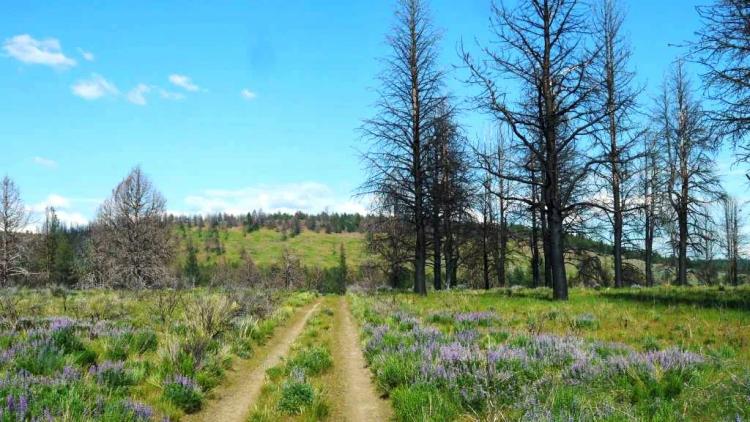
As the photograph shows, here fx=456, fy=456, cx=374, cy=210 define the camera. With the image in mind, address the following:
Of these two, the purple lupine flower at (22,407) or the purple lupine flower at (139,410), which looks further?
the purple lupine flower at (139,410)

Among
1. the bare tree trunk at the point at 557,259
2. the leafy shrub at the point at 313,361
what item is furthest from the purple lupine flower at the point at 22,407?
the bare tree trunk at the point at 557,259

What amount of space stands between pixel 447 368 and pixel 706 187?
32.0 metres

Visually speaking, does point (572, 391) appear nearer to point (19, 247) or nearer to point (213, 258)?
point (19, 247)

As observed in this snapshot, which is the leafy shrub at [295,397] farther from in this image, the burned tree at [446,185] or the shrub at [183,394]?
the burned tree at [446,185]

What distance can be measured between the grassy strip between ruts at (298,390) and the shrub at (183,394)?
2.76ft

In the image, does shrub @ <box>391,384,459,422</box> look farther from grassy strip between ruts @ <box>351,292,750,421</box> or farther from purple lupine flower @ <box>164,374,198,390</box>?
purple lupine flower @ <box>164,374,198,390</box>

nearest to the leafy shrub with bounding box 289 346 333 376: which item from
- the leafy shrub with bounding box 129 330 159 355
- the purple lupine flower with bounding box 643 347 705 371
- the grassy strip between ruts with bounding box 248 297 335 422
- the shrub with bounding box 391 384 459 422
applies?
the grassy strip between ruts with bounding box 248 297 335 422

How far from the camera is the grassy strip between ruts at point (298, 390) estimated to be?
573cm

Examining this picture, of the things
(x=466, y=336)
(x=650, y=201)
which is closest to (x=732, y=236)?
(x=650, y=201)

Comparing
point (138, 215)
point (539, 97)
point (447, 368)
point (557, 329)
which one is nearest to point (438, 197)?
point (539, 97)

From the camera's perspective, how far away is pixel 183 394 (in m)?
6.17

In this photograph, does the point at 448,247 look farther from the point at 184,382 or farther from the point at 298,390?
the point at 184,382

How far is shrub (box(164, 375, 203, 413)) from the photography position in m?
6.09

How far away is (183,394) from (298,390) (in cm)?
156
